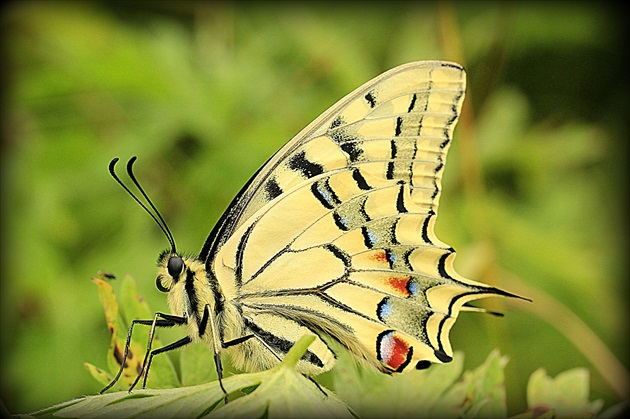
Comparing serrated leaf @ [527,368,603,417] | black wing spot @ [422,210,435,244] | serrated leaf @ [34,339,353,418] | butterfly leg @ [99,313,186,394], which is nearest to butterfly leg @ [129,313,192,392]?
butterfly leg @ [99,313,186,394]

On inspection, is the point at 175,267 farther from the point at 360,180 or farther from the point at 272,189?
the point at 360,180

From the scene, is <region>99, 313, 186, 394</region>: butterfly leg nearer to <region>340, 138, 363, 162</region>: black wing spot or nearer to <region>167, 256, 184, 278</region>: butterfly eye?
<region>167, 256, 184, 278</region>: butterfly eye

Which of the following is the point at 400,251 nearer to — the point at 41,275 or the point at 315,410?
the point at 315,410

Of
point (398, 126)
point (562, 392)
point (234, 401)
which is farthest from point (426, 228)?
point (234, 401)

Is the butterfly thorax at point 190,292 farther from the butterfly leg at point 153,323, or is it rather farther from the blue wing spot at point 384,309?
the blue wing spot at point 384,309

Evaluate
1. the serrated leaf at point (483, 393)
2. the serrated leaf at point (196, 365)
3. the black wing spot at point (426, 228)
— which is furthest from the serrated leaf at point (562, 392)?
the serrated leaf at point (196, 365)

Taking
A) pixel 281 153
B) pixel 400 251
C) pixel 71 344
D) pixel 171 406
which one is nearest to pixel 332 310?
pixel 400 251
